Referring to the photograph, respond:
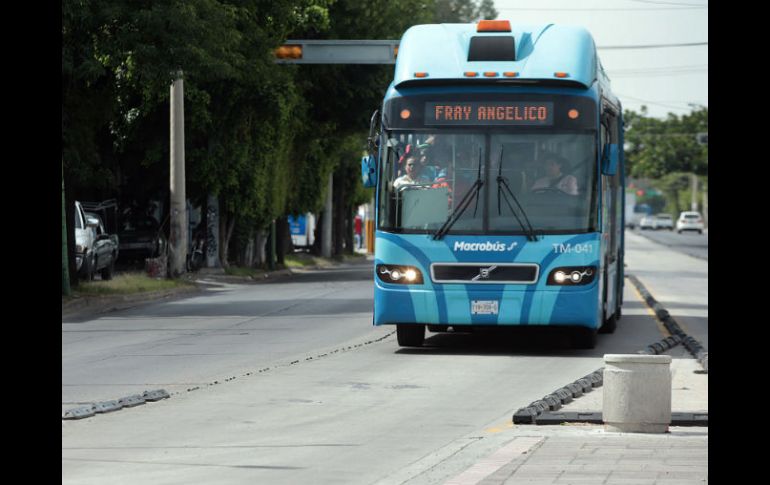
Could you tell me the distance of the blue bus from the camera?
1809 cm

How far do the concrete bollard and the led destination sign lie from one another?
7499 mm

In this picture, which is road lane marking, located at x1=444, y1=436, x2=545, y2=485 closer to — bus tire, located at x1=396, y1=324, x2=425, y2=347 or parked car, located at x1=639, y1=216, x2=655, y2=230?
bus tire, located at x1=396, y1=324, x2=425, y2=347

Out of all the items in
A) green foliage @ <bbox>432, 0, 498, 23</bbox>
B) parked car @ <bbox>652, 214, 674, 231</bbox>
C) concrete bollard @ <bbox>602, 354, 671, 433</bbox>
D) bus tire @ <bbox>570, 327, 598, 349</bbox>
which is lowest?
parked car @ <bbox>652, 214, 674, 231</bbox>

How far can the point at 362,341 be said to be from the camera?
20656 millimetres

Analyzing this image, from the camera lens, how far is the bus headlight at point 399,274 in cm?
1827

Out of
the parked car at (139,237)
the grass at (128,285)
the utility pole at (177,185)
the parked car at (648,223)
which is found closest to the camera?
the grass at (128,285)

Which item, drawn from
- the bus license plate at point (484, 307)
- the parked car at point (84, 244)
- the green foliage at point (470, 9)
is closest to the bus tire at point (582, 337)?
the bus license plate at point (484, 307)

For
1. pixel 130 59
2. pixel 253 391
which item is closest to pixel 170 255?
pixel 130 59

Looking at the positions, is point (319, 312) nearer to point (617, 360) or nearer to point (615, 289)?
point (615, 289)

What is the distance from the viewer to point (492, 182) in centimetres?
1817

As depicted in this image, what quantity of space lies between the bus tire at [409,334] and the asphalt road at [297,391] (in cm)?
25

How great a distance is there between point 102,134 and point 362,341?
889 inches

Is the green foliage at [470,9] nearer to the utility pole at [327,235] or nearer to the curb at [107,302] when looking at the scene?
the utility pole at [327,235]

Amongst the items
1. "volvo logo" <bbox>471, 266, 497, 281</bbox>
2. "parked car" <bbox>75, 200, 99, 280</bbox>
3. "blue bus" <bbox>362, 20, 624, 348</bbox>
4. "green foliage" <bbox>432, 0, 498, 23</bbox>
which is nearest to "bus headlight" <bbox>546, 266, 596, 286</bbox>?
"blue bus" <bbox>362, 20, 624, 348</bbox>
